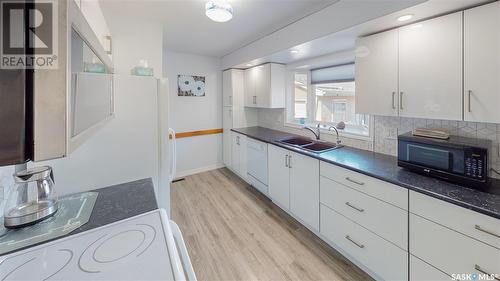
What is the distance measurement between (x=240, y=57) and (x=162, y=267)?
3258mm

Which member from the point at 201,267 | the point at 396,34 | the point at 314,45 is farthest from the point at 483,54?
the point at 201,267

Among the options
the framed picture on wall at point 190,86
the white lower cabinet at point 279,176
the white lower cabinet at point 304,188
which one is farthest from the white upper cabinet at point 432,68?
the framed picture on wall at point 190,86

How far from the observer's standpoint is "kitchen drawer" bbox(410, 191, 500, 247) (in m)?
1.04

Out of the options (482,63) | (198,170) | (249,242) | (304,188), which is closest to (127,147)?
(249,242)

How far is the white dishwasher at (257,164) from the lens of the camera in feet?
9.69

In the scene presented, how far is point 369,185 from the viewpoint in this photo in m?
1.56

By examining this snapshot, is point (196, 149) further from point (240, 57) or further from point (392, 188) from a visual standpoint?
point (392, 188)

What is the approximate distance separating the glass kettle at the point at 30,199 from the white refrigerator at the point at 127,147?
0.50 meters

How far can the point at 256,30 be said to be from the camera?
103 inches

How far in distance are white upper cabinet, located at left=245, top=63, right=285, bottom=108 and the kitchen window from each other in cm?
22

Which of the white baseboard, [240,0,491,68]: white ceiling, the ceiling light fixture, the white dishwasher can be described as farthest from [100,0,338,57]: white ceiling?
the white baseboard

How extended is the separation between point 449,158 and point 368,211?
24.9 inches

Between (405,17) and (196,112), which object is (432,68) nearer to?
(405,17)

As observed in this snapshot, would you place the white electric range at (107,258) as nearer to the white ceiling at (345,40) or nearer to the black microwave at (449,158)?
the black microwave at (449,158)
